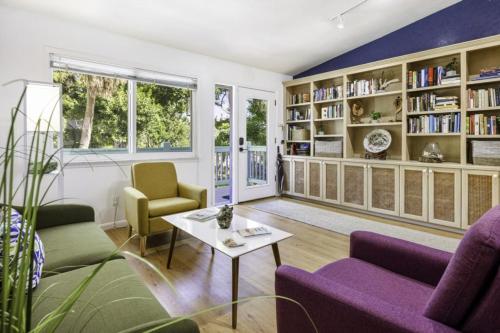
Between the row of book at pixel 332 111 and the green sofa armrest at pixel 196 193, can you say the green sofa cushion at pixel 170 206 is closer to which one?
the green sofa armrest at pixel 196 193

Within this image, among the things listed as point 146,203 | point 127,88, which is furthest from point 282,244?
point 127,88

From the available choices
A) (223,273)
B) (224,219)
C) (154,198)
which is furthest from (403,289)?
(154,198)

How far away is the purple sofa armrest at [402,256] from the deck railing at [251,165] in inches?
138

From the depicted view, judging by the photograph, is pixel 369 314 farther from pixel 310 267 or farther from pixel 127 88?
pixel 127 88

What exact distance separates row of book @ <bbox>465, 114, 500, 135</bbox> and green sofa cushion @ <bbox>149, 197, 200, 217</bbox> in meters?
3.18

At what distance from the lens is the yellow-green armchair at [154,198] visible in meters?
2.72

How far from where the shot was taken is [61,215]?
2244mm

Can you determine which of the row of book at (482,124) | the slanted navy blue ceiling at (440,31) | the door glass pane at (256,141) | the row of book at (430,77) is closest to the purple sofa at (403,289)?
the row of book at (482,124)

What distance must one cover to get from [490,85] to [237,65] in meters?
3.30

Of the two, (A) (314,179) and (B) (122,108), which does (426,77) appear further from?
(B) (122,108)

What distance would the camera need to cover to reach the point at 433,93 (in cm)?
370

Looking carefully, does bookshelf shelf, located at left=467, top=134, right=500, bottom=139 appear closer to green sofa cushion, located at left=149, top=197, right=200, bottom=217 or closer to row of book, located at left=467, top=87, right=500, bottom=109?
row of book, located at left=467, top=87, right=500, bottom=109

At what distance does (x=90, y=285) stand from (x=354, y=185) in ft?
12.1

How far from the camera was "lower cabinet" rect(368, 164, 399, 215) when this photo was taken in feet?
12.6
